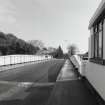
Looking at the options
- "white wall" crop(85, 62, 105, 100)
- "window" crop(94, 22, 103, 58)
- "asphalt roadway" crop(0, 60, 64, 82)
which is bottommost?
"asphalt roadway" crop(0, 60, 64, 82)

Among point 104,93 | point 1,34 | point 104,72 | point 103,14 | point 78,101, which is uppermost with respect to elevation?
point 1,34

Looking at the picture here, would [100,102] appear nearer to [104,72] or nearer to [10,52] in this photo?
[104,72]

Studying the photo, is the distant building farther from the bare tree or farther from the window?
the bare tree

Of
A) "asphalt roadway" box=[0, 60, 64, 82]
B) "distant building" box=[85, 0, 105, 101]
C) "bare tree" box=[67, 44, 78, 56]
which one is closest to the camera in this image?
"distant building" box=[85, 0, 105, 101]

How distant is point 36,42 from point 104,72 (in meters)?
110

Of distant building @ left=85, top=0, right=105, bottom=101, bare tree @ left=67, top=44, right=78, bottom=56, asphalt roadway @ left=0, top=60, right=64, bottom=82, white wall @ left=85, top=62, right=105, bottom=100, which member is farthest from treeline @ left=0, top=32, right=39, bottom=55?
white wall @ left=85, top=62, right=105, bottom=100

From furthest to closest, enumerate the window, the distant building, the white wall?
the window
the distant building
the white wall

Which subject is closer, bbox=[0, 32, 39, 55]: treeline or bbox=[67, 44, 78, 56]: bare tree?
bbox=[0, 32, 39, 55]: treeline

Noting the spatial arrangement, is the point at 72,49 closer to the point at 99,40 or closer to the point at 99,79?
the point at 99,40

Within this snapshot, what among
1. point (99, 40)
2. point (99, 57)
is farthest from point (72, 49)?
point (99, 57)

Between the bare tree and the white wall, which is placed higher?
the bare tree

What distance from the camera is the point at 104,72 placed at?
6109 millimetres

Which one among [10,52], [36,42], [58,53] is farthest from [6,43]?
[36,42]

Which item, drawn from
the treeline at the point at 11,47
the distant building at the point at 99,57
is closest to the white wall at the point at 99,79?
the distant building at the point at 99,57
